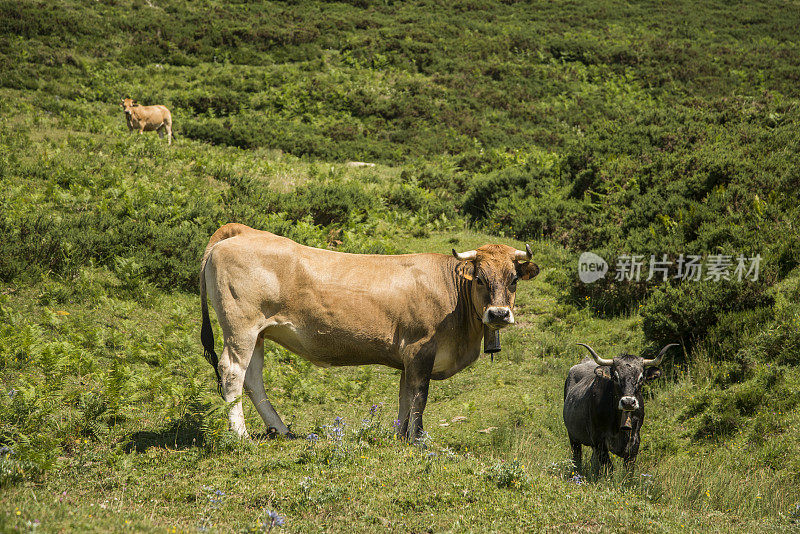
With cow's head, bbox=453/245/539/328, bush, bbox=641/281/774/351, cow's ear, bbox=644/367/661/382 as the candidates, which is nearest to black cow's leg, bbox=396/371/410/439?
cow's head, bbox=453/245/539/328

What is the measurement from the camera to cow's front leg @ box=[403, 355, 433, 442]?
7.18 m

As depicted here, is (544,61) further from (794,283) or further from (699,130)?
(794,283)

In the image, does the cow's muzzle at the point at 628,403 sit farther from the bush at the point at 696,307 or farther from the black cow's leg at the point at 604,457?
the bush at the point at 696,307

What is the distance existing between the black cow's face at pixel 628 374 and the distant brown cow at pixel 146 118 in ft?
67.1

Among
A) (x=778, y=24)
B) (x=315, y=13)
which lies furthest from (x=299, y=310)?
(x=778, y=24)

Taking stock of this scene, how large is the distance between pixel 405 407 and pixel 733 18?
183ft

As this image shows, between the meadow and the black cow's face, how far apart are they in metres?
0.91

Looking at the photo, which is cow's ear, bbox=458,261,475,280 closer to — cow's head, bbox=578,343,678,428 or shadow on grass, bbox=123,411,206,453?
cow's head, bbox=578,343,678,428

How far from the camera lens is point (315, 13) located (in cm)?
4756

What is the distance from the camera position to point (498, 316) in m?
6.66

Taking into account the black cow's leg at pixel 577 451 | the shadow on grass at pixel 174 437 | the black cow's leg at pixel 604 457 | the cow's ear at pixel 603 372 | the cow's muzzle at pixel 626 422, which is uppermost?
the cow's ear at pixel 603 372

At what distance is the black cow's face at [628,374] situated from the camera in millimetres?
7680
